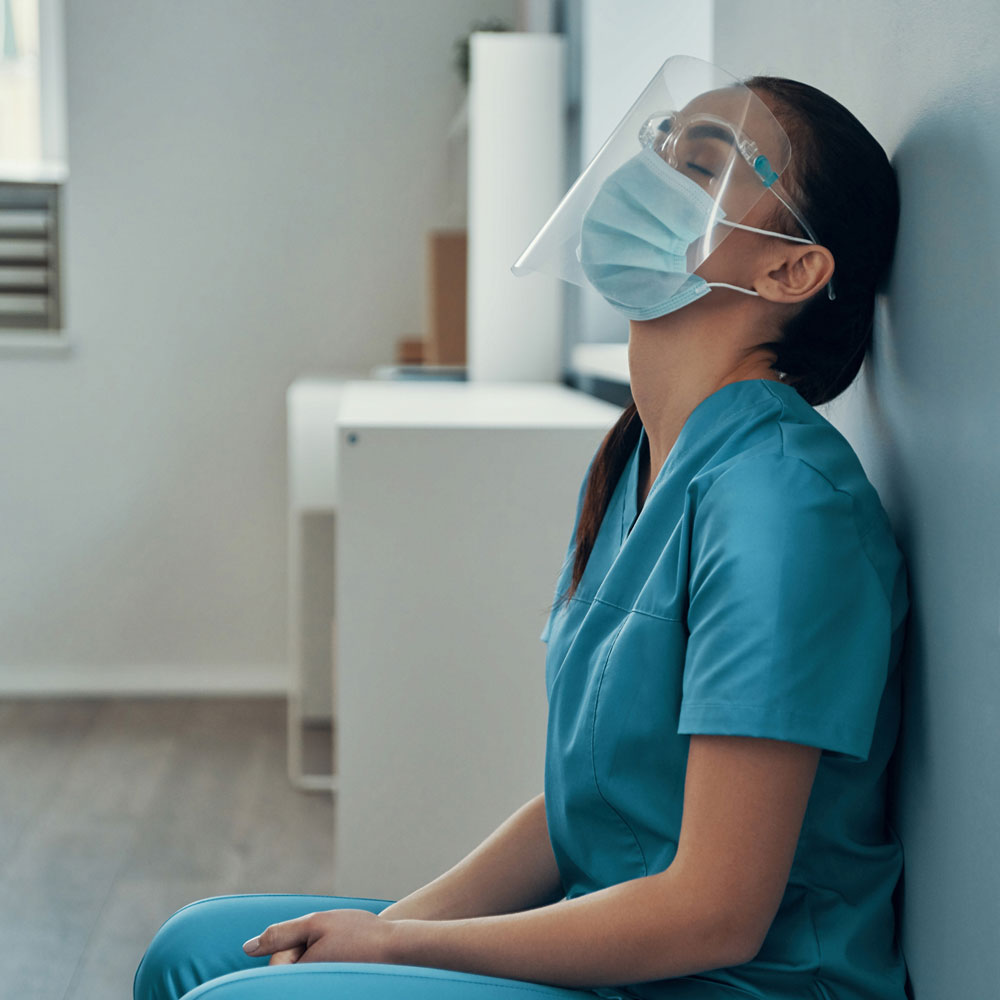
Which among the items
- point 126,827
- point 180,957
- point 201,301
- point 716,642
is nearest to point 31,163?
point 201,301

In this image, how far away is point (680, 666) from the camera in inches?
28.9

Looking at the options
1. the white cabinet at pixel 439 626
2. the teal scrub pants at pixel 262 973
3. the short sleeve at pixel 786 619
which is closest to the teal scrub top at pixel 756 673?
the short sleeve at pixel 786 619

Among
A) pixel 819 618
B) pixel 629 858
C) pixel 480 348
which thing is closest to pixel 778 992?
pixel 629 858

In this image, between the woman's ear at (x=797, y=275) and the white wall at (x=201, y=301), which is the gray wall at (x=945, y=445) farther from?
the white wall at (x=201, y=301)

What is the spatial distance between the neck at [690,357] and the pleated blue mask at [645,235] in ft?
0.06

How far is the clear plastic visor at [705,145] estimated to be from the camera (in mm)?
770

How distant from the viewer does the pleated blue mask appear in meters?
0.79

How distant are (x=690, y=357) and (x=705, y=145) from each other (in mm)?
142

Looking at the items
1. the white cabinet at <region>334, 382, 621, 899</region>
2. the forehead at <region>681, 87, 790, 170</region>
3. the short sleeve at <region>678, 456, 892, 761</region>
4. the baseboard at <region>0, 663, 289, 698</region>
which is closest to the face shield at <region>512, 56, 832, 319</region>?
the forehead at <region>681, 87, 790, 170</region>

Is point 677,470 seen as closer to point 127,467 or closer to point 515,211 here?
point 515,211

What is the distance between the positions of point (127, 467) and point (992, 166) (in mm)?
2884

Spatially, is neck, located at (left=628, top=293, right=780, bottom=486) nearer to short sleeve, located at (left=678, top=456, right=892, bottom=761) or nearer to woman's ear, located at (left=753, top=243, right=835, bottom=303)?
woman's ear, located at (left=753, top=243, right=835, bottom=303)

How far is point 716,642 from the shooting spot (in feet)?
2.23

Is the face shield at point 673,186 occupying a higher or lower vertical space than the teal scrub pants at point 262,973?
higher
